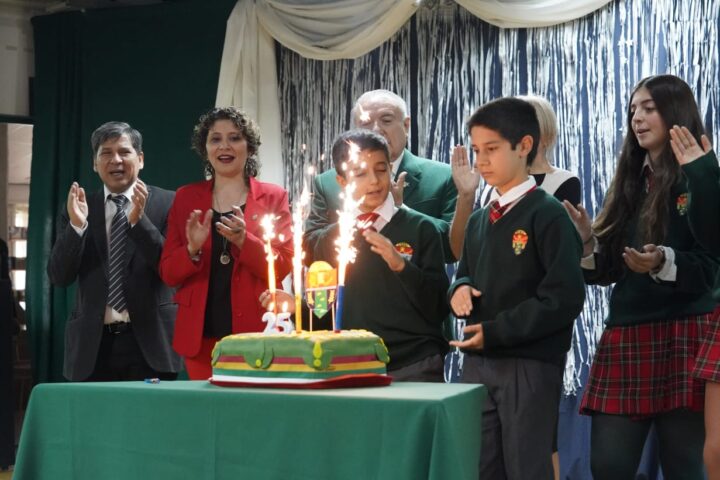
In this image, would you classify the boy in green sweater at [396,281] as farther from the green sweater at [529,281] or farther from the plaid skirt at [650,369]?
the plaid skirt at [650,369]

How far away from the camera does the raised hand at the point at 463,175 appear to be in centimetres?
292

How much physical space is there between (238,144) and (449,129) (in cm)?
133

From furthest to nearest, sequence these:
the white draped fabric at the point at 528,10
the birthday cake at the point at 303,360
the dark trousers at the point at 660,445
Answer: the white draped fabric at the point at 528,10, the dark trousers at the point at 660,445, the birthday cake at the point at 303,360

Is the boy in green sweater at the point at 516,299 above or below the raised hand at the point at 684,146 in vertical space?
below

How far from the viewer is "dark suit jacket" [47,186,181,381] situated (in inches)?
132

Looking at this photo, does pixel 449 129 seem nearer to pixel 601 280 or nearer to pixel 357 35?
pixel 357 35

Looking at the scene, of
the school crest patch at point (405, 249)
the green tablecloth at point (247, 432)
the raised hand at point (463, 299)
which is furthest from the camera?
the school crest patch at point (405, 249)

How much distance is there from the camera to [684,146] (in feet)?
8.34

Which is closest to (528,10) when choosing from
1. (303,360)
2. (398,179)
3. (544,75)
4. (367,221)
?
(544,75)

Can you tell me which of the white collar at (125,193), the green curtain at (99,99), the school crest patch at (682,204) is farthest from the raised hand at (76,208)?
the school crest patch at (682,204)

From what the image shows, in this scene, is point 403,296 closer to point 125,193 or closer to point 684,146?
point 684,146

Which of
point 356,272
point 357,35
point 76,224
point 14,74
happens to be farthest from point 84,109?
point 356,272

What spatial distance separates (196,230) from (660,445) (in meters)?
1.52

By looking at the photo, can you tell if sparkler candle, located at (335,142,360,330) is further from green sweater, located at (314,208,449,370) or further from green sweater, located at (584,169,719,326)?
green sweater, located at (584,169,719,326)
